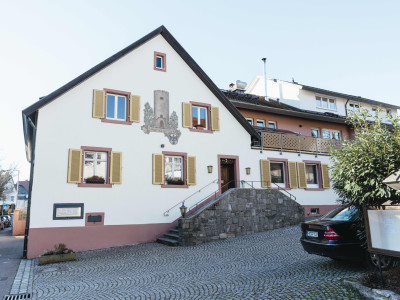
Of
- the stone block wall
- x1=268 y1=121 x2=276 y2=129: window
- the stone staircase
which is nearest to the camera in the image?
the stone staircase

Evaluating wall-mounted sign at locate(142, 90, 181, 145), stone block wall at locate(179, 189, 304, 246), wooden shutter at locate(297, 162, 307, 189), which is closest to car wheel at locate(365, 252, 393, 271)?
stone block wall at locate(179, 189, 304, 246)

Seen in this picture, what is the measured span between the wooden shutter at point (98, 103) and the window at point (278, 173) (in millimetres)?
9802

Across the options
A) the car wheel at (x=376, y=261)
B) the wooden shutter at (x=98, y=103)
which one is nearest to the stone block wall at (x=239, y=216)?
the wooden shutter at (x=98, y=103)

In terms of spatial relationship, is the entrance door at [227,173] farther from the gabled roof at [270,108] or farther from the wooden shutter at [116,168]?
the wooden shutter at [116,168]

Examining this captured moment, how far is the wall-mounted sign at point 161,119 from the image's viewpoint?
49.1 feet

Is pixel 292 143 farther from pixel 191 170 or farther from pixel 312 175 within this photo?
pixel 191 170

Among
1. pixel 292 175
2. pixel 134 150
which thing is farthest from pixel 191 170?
pixel 292 175

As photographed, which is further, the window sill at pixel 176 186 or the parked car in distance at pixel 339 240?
A: the window sill at pixel 176 186

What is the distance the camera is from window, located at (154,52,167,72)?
52.2 feet

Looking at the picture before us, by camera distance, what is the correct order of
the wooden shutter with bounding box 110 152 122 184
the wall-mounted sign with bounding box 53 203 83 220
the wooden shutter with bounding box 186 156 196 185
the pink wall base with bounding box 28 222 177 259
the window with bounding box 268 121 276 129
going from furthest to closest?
1. the window with bounding box 268 121 276 129
2. the wooden shutter with bounding box 186 156 196 185
3. the wooden shutter with bounding box 110 152 122 184
4. the wall-mounted sign with bounding box 53 203 83 220
5. the pink wall base with bounding box 28 222 177 259

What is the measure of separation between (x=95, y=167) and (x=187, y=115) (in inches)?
198

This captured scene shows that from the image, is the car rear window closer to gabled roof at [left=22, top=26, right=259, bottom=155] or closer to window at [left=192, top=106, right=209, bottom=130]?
window at [left=192, top=106, right=209, bottom=130]

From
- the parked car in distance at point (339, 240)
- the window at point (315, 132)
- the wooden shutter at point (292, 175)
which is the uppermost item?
the window at point (315, 132)

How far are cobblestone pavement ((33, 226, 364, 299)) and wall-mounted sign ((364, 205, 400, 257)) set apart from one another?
1.03 metres
